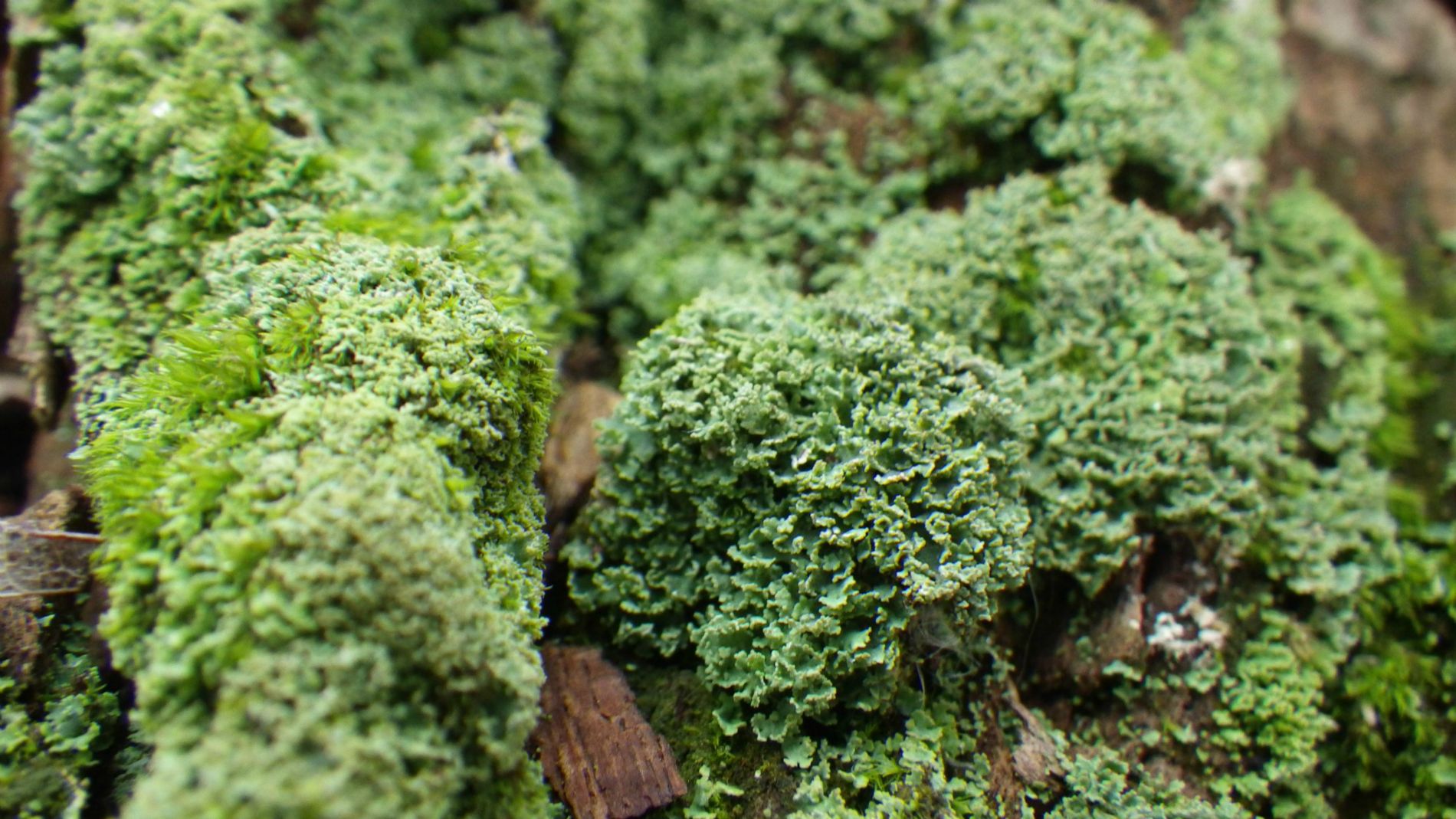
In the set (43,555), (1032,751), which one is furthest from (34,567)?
(1032,751)

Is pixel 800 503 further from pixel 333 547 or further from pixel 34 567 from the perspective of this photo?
pixel 34 567

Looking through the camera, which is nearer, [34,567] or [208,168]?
[34,567]

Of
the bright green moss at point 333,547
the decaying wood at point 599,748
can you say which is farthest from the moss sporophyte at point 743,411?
the decaying wood at point 599,748

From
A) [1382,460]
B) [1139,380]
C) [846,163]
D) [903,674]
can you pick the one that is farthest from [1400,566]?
[846,163]

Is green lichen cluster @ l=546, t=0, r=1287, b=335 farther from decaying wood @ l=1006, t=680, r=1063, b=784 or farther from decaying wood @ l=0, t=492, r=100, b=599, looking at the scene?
decaying wood @ l=0, t=492, r=100, b=599

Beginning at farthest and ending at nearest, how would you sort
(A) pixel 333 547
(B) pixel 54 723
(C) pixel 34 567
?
(C) pixel 34 567, (B) pixel 54 723, (A) pixel 333 547
